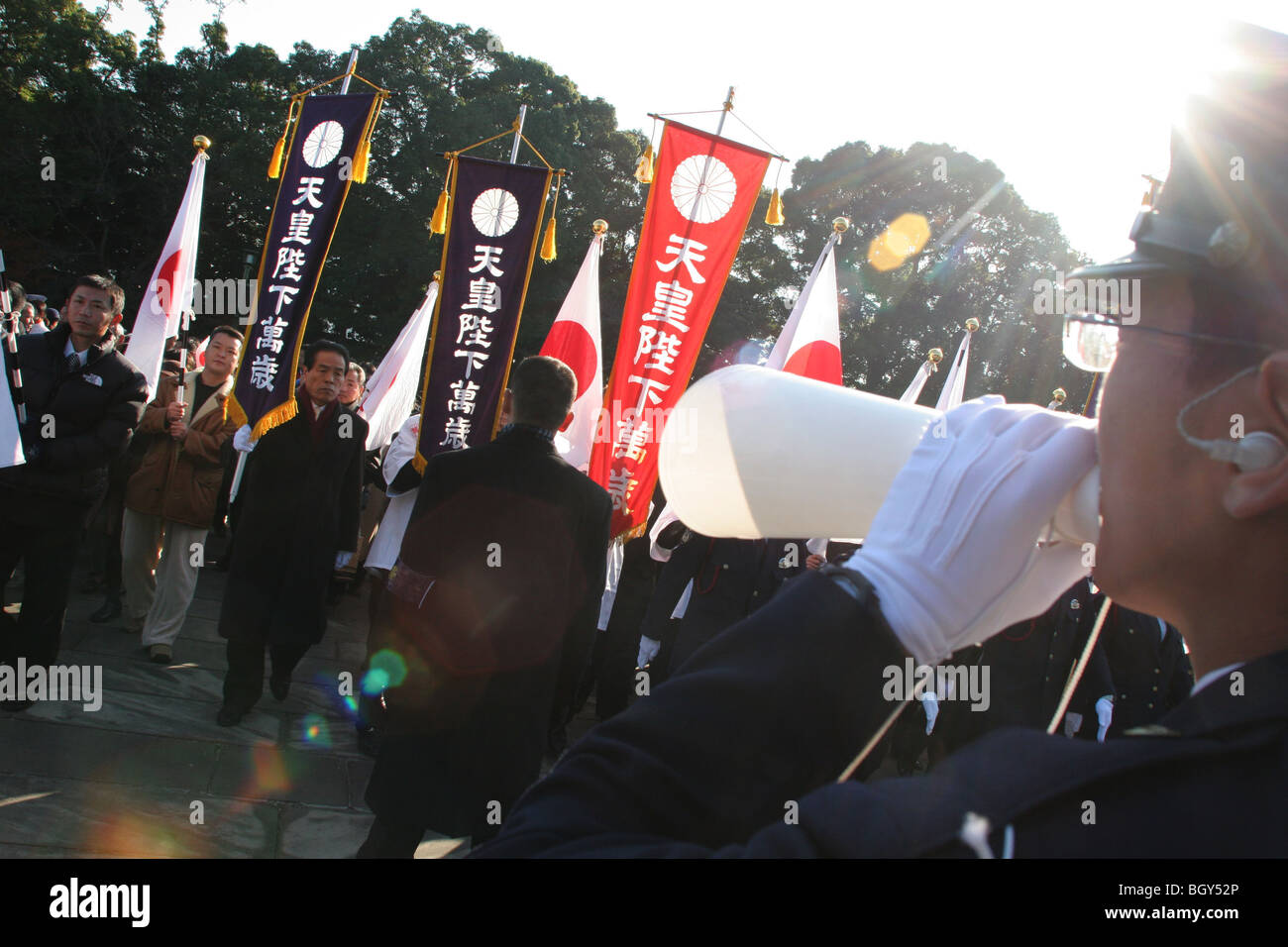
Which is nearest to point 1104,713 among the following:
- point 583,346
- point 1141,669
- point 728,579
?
point 1141,669

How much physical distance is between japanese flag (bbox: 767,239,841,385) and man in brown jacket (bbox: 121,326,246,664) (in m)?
3.95

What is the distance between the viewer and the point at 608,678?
6566 millimetres

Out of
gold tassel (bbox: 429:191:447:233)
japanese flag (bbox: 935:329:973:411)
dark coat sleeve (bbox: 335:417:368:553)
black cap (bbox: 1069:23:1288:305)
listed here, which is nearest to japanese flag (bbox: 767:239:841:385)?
japanese flag (bbox: 935:329:973:411)

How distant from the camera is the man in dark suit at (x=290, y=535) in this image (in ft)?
16.7

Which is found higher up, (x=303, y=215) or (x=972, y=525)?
(x=303, y=215)

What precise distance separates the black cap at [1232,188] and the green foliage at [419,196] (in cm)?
2301

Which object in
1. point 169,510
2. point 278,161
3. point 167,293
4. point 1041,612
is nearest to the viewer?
point 1041,612

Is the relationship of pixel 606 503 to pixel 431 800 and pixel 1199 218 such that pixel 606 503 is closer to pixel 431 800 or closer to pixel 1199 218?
pixel 431 800

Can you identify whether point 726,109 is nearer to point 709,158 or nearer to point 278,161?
point 709,158

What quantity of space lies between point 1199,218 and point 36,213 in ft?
91.1

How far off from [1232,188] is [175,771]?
15.5 ft

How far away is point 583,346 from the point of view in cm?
784

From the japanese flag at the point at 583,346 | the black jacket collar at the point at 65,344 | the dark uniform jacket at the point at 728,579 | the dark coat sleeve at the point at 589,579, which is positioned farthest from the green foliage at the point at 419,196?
the dark coat sleeve at the point at 589,579
